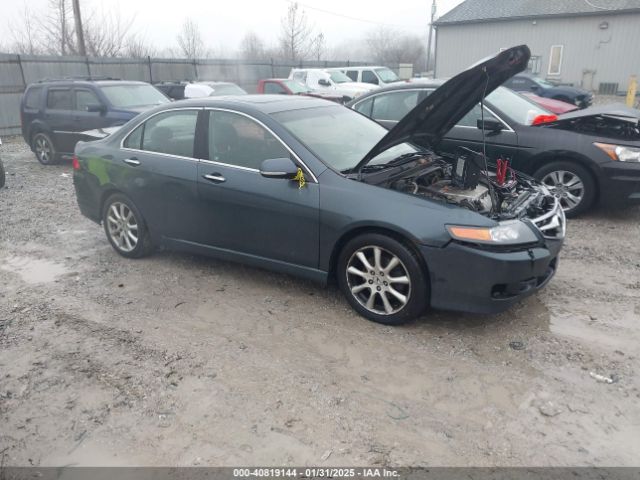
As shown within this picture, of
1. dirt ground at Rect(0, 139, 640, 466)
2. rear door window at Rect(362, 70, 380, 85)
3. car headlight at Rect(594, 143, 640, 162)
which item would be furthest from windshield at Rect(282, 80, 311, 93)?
dirt ground at Rect(0, 139, 640, 466)

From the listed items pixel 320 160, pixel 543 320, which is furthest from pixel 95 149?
pixel 543 320

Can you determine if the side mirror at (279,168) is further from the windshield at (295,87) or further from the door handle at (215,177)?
the windshield at (295,87)

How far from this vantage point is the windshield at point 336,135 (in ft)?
14.2

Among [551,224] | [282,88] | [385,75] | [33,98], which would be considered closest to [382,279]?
[551,224]

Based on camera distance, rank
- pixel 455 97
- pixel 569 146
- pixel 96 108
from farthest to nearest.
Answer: pixel 96 108
pixel 569 146
pixel 455 97

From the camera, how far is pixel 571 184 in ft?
20.8

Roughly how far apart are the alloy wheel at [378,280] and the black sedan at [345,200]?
0.03 feet

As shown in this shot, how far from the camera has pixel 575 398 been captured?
3.11 meters

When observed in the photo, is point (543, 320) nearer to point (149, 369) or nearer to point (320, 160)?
point (320, 160)

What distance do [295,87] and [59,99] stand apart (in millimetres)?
7542

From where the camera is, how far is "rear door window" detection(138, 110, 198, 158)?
15.9 ft

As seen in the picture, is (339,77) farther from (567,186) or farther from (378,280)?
(378,280)

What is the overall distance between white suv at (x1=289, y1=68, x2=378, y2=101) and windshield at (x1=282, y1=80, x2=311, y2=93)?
74cm

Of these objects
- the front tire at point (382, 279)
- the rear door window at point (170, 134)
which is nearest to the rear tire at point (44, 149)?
the rear door window at point (170, 134)
